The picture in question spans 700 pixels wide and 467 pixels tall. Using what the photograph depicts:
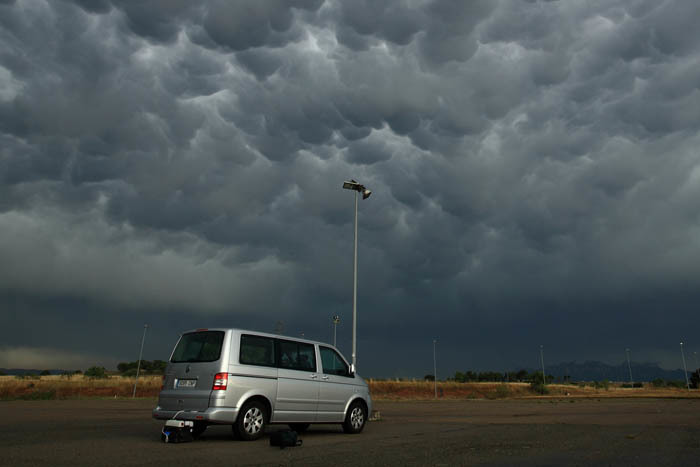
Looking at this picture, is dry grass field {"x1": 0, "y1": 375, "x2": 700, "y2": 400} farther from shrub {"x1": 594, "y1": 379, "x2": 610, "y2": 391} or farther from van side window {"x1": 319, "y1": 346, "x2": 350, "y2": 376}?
van side window {"x1": 319, "y1": 346, "x2": 350, "y2": 376}

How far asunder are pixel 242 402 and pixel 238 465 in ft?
10.3

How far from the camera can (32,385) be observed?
59000 millimetres

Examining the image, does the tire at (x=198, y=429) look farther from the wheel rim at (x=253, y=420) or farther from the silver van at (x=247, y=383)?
the wheel rim at (x=253, y=420)

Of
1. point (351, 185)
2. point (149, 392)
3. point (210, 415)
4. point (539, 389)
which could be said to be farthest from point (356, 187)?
point (539, 389)

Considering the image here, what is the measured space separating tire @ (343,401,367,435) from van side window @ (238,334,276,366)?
2.80 metres

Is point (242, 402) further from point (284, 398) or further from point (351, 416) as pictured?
point (351, 416)

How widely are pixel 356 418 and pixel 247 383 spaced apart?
3732 millimetres

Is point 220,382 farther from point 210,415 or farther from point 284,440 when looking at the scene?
point 284,440

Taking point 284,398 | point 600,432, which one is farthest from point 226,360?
point 600,432

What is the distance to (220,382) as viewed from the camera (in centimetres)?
1045

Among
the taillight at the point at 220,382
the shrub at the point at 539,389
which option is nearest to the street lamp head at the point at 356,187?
the taillight at the point at 220,382

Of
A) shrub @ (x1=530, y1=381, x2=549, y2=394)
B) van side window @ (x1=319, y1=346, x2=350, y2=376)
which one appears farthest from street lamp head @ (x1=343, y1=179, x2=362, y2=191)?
shrub @ (x1=530, y1=381, x2=549, y2=394)

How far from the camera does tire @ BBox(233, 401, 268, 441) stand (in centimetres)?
1078

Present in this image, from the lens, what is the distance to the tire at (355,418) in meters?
13.2
